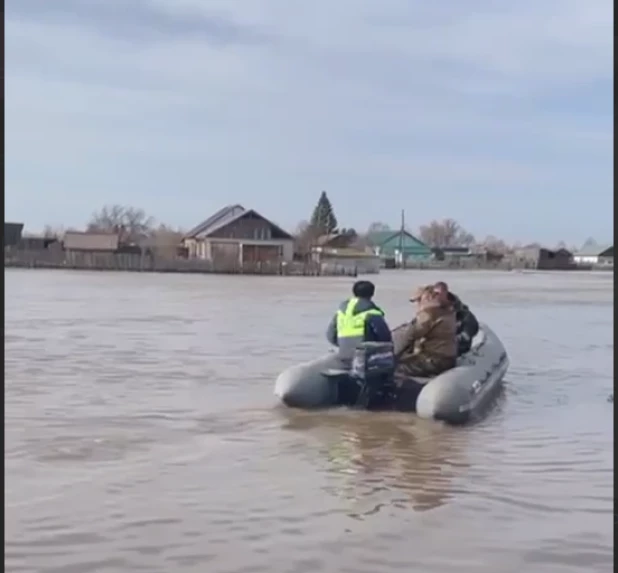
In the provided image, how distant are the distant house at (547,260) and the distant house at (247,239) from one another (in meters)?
35.5

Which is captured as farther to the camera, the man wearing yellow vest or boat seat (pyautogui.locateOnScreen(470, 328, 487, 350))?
boat seat (pyautogui.locateOnScreen(470, 328, 487, 350))

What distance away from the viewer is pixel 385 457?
7.59m

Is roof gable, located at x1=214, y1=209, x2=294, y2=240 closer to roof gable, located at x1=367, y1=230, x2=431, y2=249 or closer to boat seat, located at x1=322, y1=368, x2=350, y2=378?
roof gable, located at x1=367, y1=230, x2=431, y2=249

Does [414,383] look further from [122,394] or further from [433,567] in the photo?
[433,567]

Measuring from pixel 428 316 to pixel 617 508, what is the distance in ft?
21.8

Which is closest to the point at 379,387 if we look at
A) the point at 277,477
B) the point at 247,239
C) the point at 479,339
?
the point at 277,477

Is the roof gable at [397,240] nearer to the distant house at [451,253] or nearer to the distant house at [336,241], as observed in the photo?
the distant house at [451,253]

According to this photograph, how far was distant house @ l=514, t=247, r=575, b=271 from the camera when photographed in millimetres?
104312

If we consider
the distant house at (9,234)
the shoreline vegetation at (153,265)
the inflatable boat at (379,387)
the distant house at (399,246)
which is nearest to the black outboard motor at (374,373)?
the inflatable boat at (379,387)

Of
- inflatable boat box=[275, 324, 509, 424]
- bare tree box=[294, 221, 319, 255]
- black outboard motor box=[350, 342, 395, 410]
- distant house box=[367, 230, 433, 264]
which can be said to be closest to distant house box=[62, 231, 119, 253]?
bare tree box=[294, 221, 319, 255]

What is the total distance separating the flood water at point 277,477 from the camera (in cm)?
522

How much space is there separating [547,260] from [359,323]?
101m

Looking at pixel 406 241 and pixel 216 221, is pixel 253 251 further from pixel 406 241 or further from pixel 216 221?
pixel 406 241

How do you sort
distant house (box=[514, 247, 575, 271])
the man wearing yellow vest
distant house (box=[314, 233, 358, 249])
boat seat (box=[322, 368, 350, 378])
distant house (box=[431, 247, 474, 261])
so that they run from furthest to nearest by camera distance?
distant house (box=[431, 247, 474, 261]) → distant house (box=[514, 247, 575, 271]) → distant house (box=[314, 233, 358, 249]) → boat seat (box=[322, 368, 350, 378]) → the man wearing yellow vest
